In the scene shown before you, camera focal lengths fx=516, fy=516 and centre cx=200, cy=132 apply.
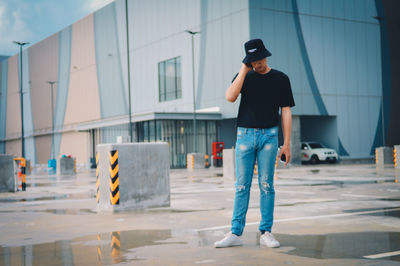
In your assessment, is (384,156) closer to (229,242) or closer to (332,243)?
(332,243)

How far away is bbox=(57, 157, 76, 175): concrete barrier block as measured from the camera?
34359 mm

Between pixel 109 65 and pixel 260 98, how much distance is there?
4936 cm

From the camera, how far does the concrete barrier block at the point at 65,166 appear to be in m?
34.4

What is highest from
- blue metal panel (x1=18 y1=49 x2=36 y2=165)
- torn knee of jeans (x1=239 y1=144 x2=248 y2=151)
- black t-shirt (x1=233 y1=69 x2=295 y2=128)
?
blue metal panel (x1=18 y1=49 x2=36 y2=165)

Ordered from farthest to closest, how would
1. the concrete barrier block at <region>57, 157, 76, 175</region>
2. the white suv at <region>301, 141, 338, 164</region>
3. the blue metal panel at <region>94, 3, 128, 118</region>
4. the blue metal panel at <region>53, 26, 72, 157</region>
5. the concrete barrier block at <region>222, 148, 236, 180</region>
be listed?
the blue metal panel at <region>53, 26, 72, 157</region> < the blue metal panel at <region>94, 3, 128, 118</region> < the white suv at <region>301, 141, 338, 164</region> < the concrete barrier block at <region>57, 157, 76, 175</region> < the concrete barrier block at <region>222, 148, 236, 180</region>

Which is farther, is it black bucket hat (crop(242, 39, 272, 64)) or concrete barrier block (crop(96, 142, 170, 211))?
concrete barrier block (crop(96, 142, 170, 211))

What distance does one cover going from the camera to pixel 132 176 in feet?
31.2

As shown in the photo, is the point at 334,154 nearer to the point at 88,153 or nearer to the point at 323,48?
the point at 323,48

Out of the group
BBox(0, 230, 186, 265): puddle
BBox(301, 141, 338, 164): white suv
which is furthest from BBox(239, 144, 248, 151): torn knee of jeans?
BBox(301, 141, 338, 164): white suv

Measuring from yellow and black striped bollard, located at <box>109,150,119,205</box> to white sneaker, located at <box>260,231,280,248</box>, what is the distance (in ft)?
14.5

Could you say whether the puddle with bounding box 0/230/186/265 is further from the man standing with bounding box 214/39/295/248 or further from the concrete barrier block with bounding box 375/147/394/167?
the concrete barrier block with bounding box 375/147/394/167

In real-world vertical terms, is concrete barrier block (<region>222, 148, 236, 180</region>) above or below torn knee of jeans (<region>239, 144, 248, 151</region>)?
below

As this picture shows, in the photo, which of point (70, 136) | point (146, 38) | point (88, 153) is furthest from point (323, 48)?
point (70, 136)

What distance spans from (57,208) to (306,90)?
3214 cm
